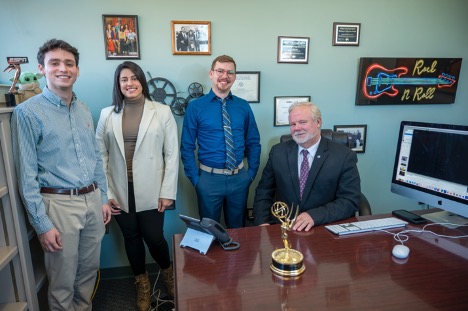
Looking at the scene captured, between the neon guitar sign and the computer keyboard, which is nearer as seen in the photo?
the computer keyboard

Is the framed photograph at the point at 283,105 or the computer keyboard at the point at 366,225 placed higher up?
the framed photograph at the point at 283,105

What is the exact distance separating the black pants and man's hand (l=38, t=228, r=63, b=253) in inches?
21.6

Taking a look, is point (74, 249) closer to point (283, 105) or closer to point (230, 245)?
point (230, 245)

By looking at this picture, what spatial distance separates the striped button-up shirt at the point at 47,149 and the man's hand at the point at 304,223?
3.71 feet

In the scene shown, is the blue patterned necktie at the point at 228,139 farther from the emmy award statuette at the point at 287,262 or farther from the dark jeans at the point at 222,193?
the emmy award statuette at the point at 287,262

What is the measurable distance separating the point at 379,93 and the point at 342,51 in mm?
498

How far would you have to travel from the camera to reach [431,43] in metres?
2.69

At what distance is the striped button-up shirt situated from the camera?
4.69 feet

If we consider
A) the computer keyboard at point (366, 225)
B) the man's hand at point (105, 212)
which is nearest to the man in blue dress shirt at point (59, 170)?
the man's hand at point (105, 212)

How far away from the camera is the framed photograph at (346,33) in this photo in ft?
8.16

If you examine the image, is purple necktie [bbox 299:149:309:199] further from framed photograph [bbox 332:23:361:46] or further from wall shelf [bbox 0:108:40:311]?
wall shelf [bbox 0:108:40:311]

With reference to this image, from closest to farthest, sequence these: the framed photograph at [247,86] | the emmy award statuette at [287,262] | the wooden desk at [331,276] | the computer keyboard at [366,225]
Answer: the wooden desk at [331,276] < the emmy award statuette at [287,262] < the computer keyboard at [366,225] < the framed photograph at [247,86]

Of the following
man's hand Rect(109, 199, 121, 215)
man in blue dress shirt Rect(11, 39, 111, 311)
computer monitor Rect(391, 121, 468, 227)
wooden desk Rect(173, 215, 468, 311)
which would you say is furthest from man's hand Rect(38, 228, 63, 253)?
computer monitor Rect(391, 121, 468, 227)

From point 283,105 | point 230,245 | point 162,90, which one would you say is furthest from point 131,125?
point 283,105
